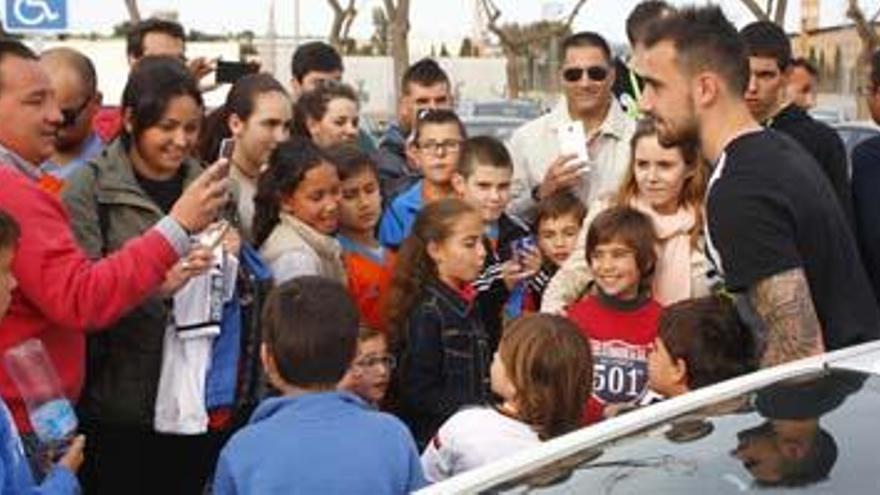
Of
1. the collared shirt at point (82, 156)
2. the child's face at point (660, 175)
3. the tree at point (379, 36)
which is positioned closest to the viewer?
the child's face at point (660, 175)

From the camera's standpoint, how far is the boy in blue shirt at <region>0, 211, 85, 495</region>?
3447 mm

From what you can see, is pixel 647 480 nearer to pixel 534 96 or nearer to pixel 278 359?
pixel 278 359

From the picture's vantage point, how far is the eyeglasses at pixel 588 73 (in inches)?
250

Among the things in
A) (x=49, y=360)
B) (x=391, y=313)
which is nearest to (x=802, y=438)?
(x=49, y=360)

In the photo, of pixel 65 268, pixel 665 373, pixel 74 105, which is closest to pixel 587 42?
pixel 74 105

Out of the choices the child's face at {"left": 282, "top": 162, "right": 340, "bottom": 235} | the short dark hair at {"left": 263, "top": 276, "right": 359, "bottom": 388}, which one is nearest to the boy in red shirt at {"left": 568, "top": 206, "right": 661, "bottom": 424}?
the child's face at {"left": 282, "top": 162, "right": 340, "bottom": 235}

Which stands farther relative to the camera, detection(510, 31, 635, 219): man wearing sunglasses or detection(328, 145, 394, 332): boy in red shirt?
detection(510, 31, 635, 219): man wearing sunglasses

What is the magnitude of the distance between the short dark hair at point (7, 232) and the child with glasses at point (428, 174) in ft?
7.41

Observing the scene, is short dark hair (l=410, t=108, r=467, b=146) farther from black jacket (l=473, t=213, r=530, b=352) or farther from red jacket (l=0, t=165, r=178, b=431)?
red jacket (l=0, t=165, r=178, b=431)

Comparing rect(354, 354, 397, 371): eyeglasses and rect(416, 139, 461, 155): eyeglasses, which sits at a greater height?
rect(416, 139, 461, 155): eyeglasses

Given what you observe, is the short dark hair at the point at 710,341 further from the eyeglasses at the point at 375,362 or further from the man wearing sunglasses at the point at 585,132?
the man wearing sunglasses at the point at 585,132

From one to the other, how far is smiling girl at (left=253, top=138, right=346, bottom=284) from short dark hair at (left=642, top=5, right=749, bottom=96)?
1.49 meters

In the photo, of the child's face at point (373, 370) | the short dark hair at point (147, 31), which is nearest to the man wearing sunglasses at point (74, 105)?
the short dark hair at point (147, 31)

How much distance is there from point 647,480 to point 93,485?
2.54 meters
